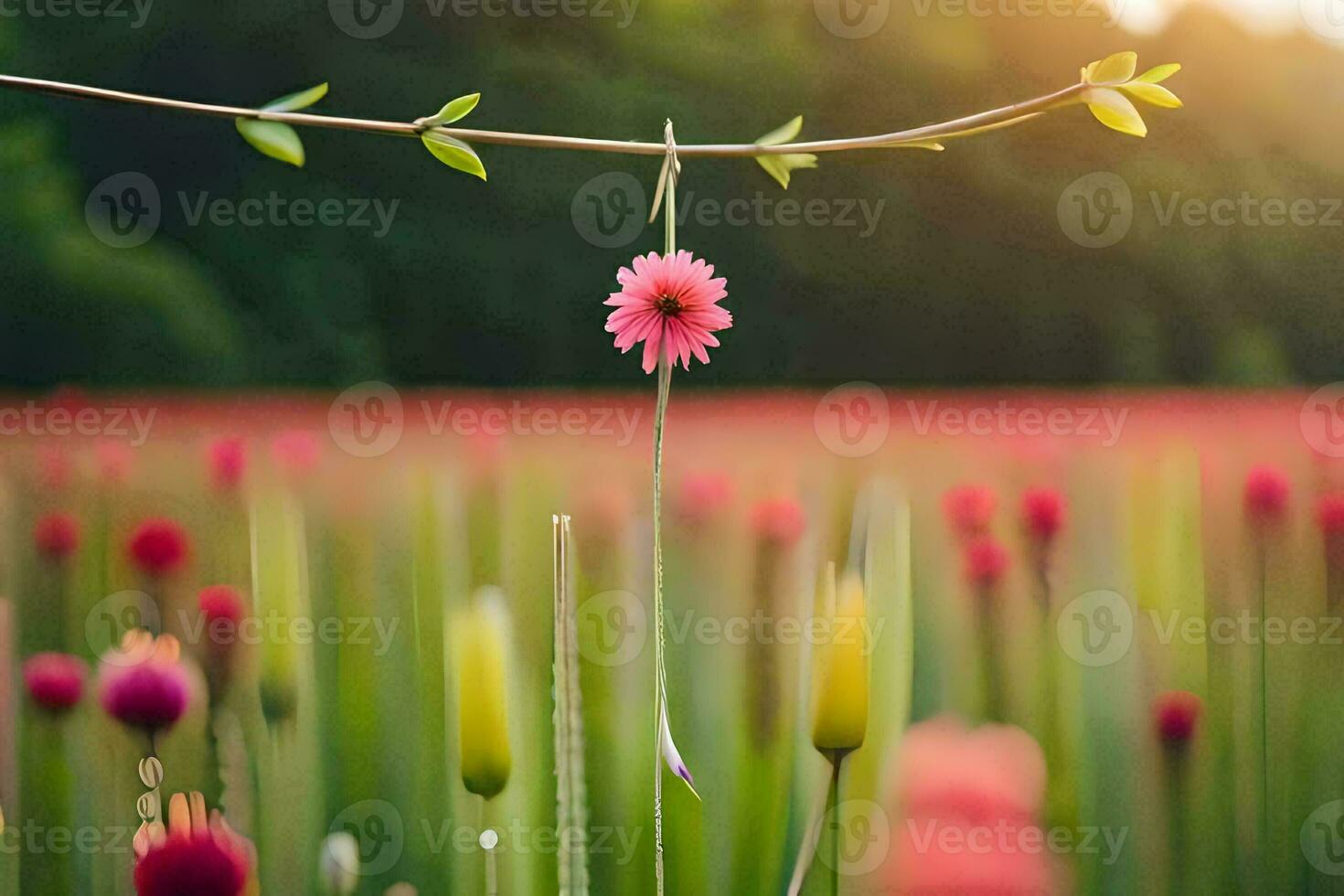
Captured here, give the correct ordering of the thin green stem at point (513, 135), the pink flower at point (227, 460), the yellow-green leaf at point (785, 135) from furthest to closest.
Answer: the pink flower at point (227, 460)
the yellow-green leaf at point (785, 135)
the thin green stem at point (513, 135)

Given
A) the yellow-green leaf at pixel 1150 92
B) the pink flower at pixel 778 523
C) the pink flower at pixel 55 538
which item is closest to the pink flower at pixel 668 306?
the pink flower at pixel 778 523

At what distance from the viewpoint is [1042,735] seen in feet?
3.63

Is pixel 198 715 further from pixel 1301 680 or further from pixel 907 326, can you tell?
pixel 1301 680

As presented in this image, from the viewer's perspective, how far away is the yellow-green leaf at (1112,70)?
0.83m

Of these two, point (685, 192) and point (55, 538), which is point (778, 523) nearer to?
point (685, 192)

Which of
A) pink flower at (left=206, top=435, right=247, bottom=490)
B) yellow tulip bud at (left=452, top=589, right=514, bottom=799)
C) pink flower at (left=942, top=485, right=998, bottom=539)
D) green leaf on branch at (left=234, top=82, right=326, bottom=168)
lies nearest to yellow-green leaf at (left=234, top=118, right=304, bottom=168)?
green leaf on branch at (left=234, top=82, right=326, bottom=168)

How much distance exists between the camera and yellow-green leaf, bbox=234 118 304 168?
0.83 metres

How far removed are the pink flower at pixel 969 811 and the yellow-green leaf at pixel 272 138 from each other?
790 millimetres

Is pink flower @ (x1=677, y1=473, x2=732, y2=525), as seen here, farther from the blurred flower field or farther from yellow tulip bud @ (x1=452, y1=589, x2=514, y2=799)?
yellow tulip bud @ (x1=452, y1=589, x2=514, y2=799)

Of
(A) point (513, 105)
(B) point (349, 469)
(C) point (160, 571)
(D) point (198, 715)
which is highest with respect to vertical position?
(A) point (513, 105)

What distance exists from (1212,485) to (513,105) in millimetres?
821

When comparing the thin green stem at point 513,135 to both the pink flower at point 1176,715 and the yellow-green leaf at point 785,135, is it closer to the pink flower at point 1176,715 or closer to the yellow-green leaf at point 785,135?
the yellow-green leaf at point 785,135

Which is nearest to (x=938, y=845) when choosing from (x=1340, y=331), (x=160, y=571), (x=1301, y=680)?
(x=1301, y=680)

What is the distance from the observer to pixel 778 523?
3.64ft
